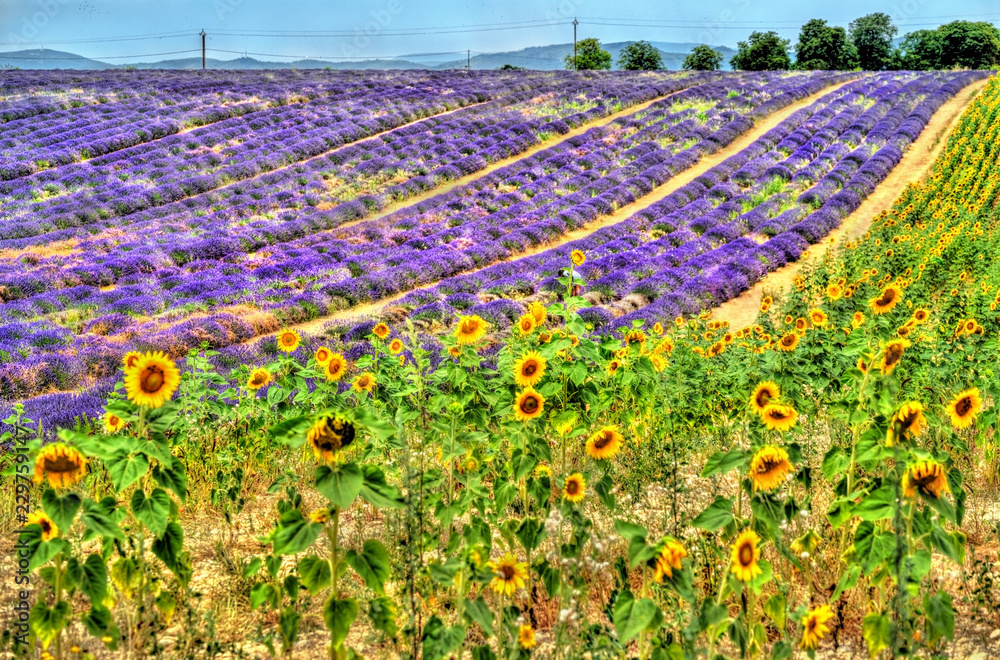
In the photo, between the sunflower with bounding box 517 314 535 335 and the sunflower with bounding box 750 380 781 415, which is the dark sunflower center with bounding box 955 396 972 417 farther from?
the sunflower with bounding box 517 314 535 335

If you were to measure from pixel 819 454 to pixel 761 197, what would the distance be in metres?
16.4

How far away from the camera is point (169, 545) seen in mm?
2352

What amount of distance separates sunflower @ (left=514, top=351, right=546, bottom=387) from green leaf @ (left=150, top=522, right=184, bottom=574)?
1.52 metres

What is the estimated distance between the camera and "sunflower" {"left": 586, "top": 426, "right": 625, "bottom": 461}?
2.72 meters

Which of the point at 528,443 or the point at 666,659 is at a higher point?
the point at 528,443

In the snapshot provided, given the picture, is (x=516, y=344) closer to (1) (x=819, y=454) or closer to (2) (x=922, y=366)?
(1) (x=819, y=454)

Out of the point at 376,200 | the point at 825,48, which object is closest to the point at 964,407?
the point at 376,200

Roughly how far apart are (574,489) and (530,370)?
0.88 meters

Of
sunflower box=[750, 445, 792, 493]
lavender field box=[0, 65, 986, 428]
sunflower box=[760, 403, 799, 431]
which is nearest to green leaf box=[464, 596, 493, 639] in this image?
sunflower box=[750, 445, 792, 493]

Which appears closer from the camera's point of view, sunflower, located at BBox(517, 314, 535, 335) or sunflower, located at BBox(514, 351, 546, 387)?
sunflower, located at BBox(514, 351, 546, 387)

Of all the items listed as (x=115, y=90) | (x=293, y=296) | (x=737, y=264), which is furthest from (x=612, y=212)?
(x=115, y=90)

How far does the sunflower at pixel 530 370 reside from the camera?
3205mm

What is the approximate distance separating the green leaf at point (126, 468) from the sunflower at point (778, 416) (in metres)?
2.12

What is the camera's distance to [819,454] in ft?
15.1
